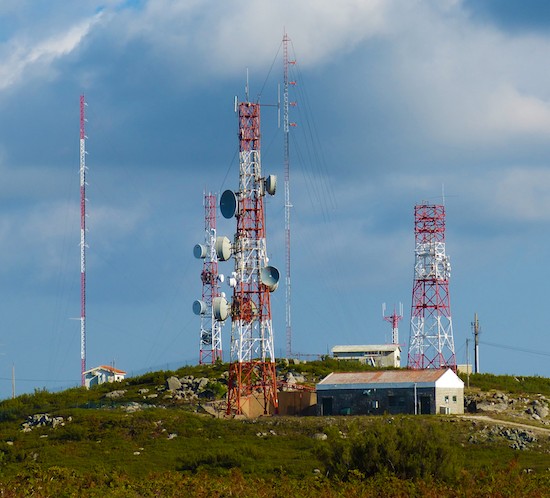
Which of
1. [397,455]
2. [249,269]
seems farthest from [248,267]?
[397,455]

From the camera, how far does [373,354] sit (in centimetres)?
10856

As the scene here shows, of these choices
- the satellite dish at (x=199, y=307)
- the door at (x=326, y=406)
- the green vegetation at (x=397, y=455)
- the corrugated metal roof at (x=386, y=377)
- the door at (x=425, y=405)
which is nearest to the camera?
the green vegetation at (x=397, y=455)

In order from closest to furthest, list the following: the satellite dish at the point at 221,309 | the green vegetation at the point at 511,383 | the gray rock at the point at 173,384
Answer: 1. the satellite dish at the point at 221,309
2. the gray rock at the point at 173,384
3. the green vegetation at the point at 511,383

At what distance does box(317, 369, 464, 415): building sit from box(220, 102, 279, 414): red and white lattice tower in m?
3.76

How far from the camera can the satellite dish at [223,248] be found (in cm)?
7506

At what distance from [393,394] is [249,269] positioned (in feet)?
37.1

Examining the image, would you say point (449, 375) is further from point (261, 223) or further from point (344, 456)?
point (344, 456)

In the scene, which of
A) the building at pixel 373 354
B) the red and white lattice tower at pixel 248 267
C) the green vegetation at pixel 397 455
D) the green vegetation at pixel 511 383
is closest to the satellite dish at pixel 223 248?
the red and white lattice tower at pixel 248 267

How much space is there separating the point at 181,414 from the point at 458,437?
1673 cm

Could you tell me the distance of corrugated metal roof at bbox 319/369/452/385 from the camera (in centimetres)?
7444

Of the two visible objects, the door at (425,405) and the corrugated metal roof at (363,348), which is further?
the corrugated metal roof at (363,348)

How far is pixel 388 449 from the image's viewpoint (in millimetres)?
54906

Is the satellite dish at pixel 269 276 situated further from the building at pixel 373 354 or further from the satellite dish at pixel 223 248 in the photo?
the building at pixel 373 354

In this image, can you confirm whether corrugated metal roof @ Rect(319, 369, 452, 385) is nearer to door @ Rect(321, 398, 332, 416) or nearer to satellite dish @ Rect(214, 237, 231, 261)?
door @ Rect(321, 398, 332, 416)
